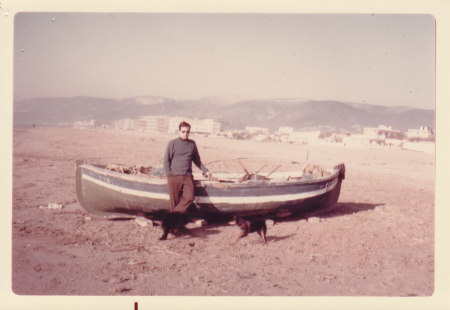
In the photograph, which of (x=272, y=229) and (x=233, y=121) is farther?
(x=233, y=121)

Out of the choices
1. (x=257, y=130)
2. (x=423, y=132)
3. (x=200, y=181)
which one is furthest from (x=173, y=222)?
(x=257, y=130)

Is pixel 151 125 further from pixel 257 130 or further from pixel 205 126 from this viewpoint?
pixel 257 130

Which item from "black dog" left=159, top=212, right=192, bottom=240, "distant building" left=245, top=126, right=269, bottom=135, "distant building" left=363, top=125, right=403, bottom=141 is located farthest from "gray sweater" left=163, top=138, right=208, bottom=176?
"distant building" left=245, top=126, right=269, bottom=135

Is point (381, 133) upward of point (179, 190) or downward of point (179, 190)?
upward

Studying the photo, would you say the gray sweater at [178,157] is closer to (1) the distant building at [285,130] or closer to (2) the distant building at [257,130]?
(2) the distant building at [257,130]

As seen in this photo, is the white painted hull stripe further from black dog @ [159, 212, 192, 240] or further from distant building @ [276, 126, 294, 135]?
distant building @ [276, 126, 294, 135]

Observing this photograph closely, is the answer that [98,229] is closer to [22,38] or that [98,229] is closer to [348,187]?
[22,38]
